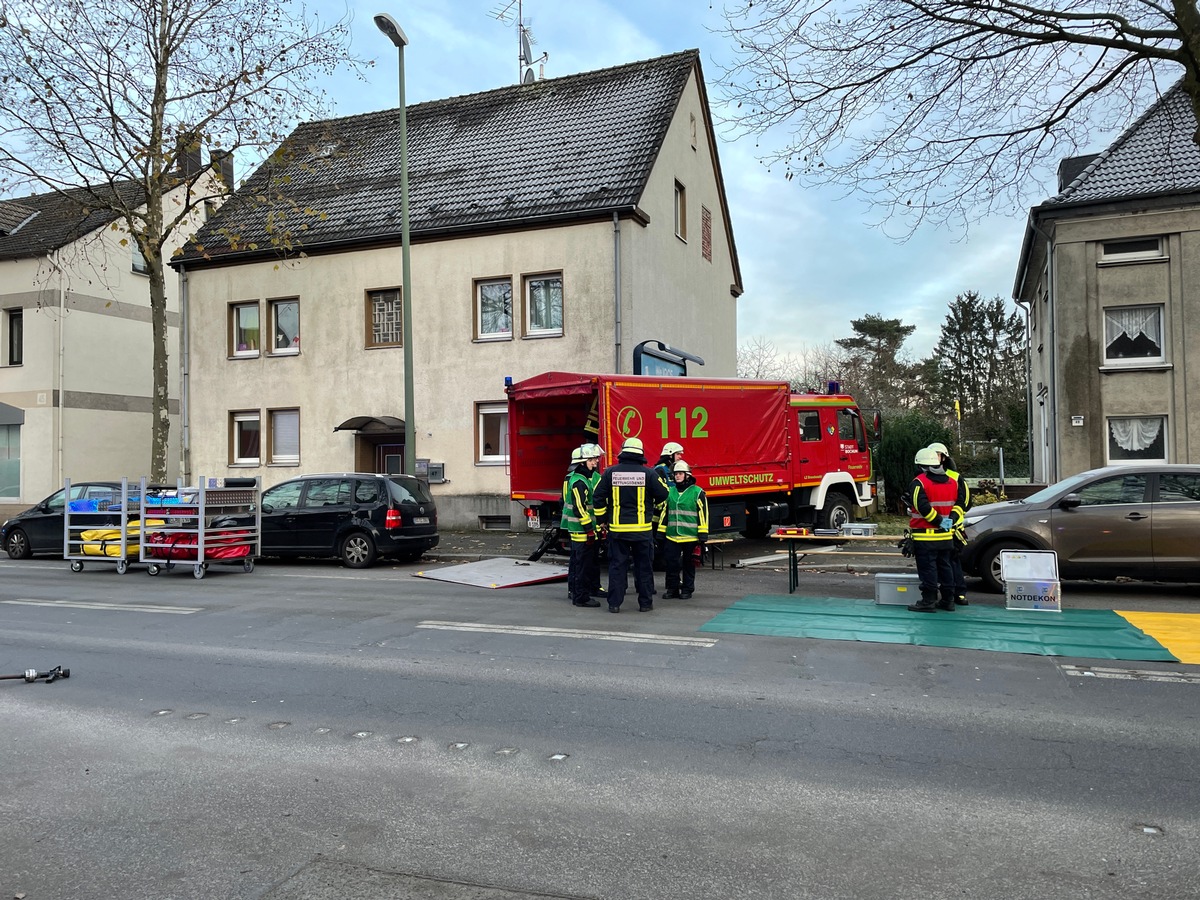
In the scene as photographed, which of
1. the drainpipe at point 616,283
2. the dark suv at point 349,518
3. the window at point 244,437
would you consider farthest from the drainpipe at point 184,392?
the drainpipe at point 616,283

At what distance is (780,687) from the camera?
6426mm

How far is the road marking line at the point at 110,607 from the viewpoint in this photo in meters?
10.4

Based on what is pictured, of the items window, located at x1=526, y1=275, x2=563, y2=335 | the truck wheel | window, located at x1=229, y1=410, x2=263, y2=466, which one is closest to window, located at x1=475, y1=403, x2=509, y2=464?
window, located at x1=526, y1=275, x2=563, y2=335

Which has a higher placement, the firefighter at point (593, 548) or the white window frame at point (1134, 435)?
the white window frame at point (1134, 435)

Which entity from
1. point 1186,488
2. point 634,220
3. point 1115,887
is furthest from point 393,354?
point 1115,887

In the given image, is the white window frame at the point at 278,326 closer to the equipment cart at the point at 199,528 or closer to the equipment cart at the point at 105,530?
the equipment cart at the point at 105,530

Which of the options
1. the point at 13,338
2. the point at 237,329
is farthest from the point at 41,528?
the point at 13,338

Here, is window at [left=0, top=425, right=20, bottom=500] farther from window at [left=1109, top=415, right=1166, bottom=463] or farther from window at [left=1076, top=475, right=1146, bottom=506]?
window at [left=1109, top=415, right=1166, bottom=463]

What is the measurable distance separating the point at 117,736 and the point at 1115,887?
17.6 ft

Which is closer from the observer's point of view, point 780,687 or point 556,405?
point 780,687

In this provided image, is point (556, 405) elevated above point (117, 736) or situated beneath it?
elevated above

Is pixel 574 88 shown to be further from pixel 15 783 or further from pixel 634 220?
Result: pixel 15 783

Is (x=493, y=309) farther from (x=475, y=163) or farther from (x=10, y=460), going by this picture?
(x=10, y=460)

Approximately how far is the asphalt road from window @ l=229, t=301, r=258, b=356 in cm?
1620
